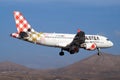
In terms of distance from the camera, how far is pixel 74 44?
121m

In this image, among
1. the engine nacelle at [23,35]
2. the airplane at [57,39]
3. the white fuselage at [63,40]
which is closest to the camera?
the engine nacelle at [23,35]

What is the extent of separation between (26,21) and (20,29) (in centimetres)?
671

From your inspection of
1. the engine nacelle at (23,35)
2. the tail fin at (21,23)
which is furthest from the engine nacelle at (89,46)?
the engine nacelle at (23,35)

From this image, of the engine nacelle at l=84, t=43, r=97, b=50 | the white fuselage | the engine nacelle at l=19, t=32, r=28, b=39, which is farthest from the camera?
the engine nacelle at l=84, t=43, r=97, b=50

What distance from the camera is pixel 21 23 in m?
121

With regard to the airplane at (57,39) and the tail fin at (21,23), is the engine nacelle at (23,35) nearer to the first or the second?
the airplane at (57,39)

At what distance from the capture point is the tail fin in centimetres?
11885

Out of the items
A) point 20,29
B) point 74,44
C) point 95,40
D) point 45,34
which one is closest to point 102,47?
point 95,40

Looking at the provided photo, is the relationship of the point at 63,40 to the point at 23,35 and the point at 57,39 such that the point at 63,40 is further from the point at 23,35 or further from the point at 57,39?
the point at 23,35

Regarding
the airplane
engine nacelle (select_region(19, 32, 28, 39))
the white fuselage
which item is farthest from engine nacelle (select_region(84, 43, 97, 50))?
engine nacelle (select_region(19, 32, 28, 39))

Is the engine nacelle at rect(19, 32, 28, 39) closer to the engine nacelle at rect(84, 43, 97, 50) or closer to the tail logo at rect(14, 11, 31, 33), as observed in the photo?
the tail logo at rect(14, 11, 31, 33)

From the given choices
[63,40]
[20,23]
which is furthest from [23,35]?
[63,40]

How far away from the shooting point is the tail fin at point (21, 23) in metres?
119

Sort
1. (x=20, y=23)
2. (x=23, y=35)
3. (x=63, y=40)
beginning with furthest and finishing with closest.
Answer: (x=63, y=40)
(x=20, y=23)
(x=23, y=35)
